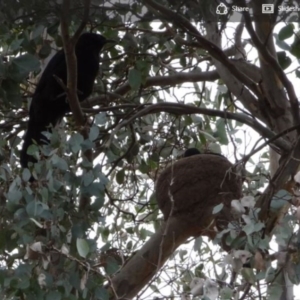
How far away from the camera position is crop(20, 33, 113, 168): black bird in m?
3.50

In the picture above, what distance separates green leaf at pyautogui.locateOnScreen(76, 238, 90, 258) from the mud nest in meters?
1.01

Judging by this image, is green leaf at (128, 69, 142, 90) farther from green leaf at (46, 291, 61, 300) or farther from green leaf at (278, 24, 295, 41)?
green leaf at (46, 291, 61, 300)

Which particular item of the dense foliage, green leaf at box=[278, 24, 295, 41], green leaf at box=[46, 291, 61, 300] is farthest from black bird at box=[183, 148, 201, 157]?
green leaf at box=[46, 291, 61, 300]

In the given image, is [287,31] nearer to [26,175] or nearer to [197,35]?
[197,35]

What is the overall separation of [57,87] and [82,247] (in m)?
1.39

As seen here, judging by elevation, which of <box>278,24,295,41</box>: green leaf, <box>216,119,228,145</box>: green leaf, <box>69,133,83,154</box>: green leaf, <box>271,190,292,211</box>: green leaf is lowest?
<box>271,190,292,211</box>: green leaf

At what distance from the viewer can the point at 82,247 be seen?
236cm

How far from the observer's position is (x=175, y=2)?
2.81m

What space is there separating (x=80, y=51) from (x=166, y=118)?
0.60m

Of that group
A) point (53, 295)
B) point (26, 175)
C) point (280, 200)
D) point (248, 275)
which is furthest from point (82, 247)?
point (280, 200)

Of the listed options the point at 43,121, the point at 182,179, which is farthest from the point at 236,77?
the point at 43,121

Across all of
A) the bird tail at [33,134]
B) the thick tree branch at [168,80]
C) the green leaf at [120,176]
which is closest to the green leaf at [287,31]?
the thick tree branch at [168,80]

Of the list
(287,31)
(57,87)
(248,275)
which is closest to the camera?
(248,275)

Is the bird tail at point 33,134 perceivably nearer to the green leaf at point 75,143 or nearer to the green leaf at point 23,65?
the green leaf at point 23,65
